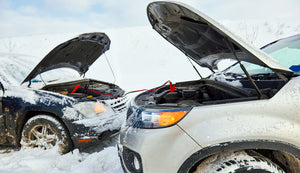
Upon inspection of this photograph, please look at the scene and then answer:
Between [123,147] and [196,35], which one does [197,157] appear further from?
[196,35]

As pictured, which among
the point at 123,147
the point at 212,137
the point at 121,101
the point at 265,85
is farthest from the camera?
the point at 121,101

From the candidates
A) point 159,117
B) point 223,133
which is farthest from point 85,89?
point 223,133

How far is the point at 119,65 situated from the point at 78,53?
1346 centimetres

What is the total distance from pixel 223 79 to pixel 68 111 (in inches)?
82.3

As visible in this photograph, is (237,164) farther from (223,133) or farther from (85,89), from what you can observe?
(85,89)

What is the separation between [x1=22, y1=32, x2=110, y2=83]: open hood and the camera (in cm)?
313

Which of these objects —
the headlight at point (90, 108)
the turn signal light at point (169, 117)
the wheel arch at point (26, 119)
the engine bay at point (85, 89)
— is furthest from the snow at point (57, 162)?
the turn signal light at point (169, 117)

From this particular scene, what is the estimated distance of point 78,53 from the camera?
12.7 ft

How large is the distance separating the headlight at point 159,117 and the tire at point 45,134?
5.41ft

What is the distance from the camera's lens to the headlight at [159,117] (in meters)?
1.42

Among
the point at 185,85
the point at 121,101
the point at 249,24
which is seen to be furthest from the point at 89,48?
the point at 249,24

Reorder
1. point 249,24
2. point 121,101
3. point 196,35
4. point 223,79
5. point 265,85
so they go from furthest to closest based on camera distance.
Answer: point 249,24 → point 121,101 → point 223,79 → point 196,35 → point 265,85

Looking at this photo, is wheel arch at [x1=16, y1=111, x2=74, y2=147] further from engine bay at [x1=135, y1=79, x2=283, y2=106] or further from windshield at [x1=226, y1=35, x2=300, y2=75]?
windshield at [x1=226, y1=35, x2=300, y2=75]

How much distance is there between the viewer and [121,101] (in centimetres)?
330
